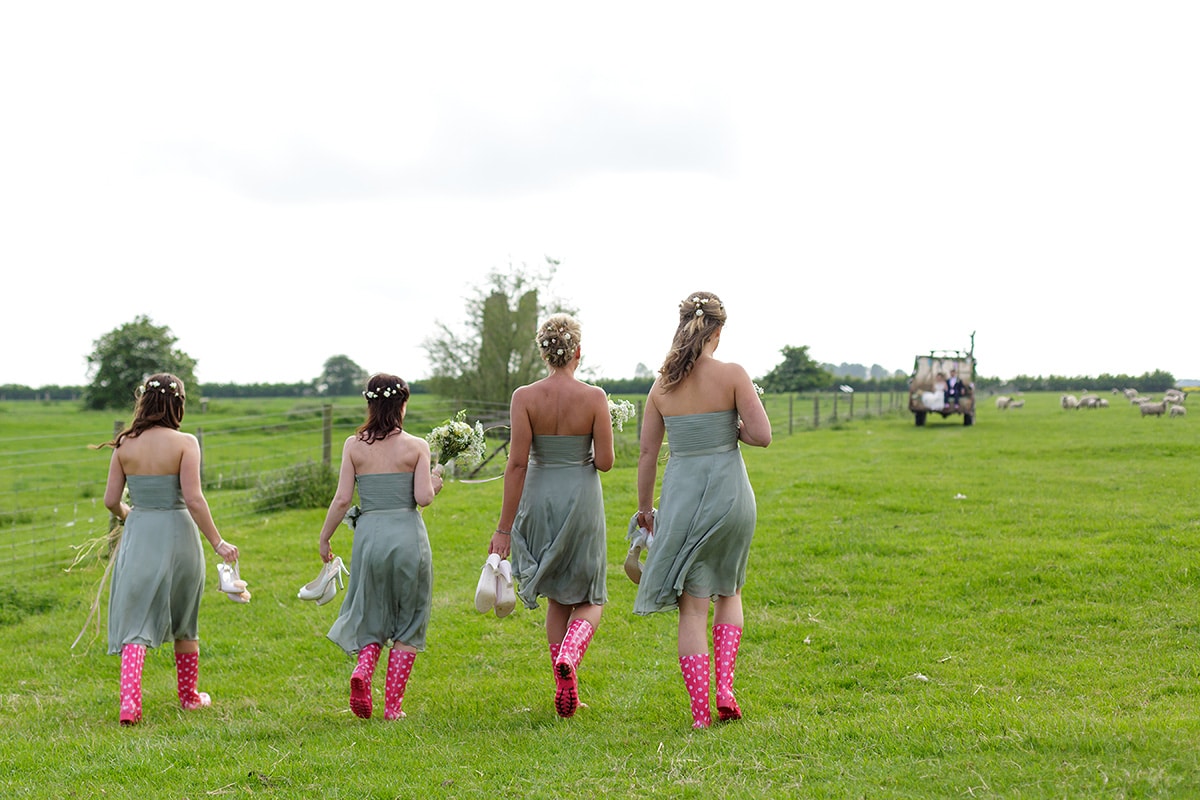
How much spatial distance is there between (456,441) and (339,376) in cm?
8305

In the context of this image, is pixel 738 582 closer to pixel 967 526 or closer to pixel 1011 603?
pixel 1011 603

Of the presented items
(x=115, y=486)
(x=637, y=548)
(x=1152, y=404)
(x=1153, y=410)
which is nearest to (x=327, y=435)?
(x=115, y=486)

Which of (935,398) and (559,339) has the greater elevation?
(559,339)

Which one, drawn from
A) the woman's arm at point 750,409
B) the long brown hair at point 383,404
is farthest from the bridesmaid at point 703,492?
the long brown hair at point 383,404

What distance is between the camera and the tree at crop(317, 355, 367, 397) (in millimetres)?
81875

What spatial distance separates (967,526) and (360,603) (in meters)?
8.24

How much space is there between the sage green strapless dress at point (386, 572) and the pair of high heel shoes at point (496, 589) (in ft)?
1.66

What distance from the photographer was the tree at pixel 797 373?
4891cm

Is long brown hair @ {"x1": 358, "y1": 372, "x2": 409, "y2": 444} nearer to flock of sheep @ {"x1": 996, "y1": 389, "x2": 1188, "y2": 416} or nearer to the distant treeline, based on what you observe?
flock of sheep @ {"x1": 996, "y1": 389, "x2": 1188, "y2": 416}

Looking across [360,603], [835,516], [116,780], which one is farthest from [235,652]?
[835,516]

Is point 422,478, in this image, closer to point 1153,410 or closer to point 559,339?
point 559,339

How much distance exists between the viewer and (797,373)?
165 feet

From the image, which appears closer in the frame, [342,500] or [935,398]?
[342,500]

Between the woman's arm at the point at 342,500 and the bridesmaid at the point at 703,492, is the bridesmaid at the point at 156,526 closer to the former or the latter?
the woman's arm at the point at 342,500
